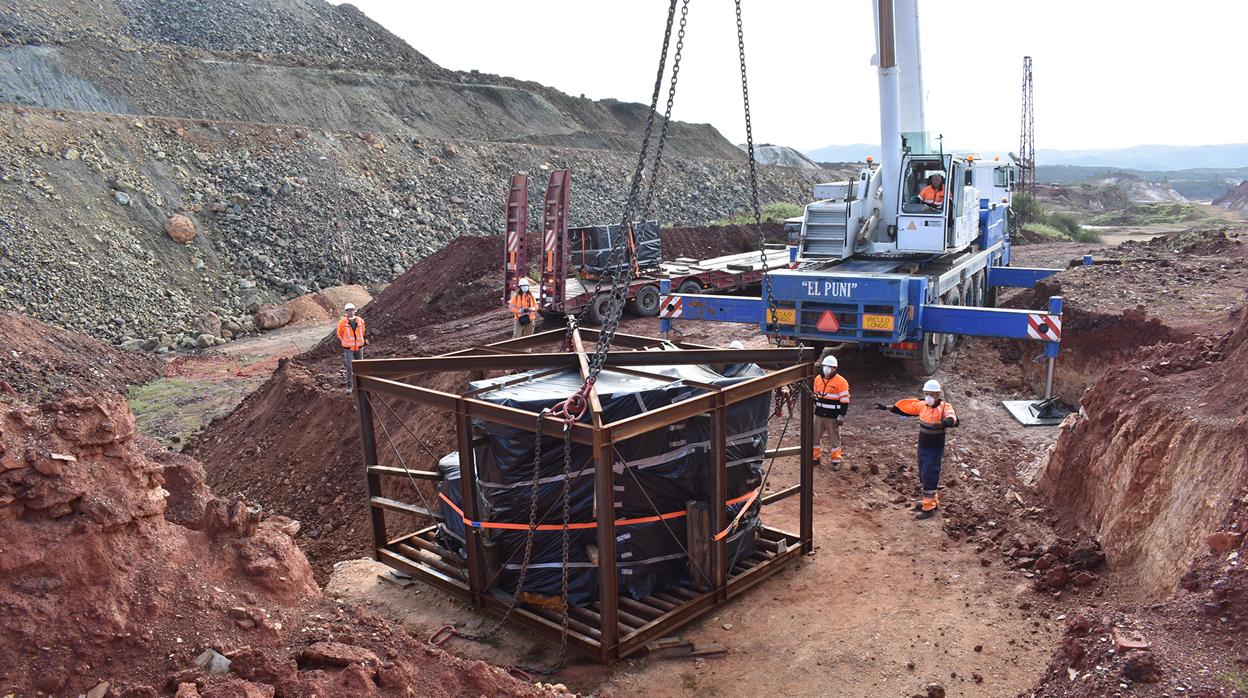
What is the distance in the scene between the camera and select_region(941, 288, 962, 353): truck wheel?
485 inches

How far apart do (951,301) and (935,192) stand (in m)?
1.89

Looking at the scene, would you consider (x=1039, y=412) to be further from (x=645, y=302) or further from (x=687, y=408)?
(x=645, y=302)

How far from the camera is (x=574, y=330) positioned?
24.2ft

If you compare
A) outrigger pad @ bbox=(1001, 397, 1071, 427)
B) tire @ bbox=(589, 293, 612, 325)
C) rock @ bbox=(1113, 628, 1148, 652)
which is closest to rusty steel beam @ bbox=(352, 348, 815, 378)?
rock @ bbox=(1113, 628, 1148, 652)

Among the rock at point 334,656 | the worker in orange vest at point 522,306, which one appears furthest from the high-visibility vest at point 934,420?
the worker in orange vest at point 522,306

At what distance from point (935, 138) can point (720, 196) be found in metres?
27.9

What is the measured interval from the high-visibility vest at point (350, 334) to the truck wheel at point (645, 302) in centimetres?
646

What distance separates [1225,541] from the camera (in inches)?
179

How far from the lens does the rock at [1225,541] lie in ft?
14.8

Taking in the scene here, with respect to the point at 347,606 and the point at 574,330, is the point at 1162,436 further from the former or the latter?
the point at 347,606

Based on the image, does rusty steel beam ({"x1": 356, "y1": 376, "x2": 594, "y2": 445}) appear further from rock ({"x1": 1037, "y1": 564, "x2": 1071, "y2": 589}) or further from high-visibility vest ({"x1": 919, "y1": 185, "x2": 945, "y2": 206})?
high-visibility vest ({"x1": 919, "y1": 185, "x2": 945, "y2": 206})

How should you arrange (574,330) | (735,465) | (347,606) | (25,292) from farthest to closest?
(25,292) → (574,330) → (735,465) → (347,606)

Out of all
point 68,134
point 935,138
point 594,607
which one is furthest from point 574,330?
point 68,134

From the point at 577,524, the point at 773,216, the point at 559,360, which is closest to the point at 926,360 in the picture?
the point at 559,360
